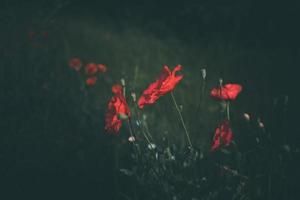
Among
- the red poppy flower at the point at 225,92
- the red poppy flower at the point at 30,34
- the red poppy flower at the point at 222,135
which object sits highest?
the red poppy flower at the point at 30,34

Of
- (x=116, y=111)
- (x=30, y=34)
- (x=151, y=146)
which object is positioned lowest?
(x=151, y=146)

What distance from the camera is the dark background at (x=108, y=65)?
2596 millimetres

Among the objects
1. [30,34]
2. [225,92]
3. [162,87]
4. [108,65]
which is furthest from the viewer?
[108,65]

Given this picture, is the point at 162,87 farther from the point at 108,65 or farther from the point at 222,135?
the point at 108,65

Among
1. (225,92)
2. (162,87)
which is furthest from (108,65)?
(162,87)

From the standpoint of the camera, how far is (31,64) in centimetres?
306

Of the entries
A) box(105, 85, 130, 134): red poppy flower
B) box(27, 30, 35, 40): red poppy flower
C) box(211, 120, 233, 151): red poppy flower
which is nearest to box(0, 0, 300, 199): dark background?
box(27, 30, 35, 40): red poppy flower

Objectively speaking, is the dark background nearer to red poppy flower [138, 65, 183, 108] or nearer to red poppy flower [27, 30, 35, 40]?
red poppy flower [27, 30, 35, 40]

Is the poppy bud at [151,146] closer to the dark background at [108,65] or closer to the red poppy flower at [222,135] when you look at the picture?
the red poppy flower at [222,135]

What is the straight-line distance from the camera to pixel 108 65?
4801 millimetres

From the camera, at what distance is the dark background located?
8.52 ft

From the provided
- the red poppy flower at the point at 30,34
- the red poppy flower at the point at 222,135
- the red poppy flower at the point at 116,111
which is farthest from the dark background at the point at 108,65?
the red poppy flower at the point at 116,111

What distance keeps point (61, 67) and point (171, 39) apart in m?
2.13

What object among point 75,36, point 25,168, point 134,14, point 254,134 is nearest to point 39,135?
point 25,168
